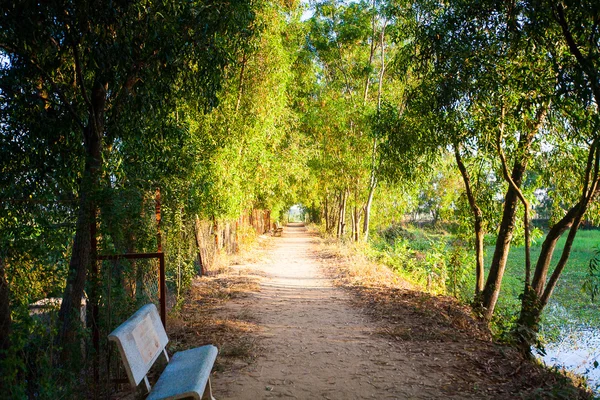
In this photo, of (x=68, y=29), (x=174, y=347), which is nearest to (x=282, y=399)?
(x=174, y=347)

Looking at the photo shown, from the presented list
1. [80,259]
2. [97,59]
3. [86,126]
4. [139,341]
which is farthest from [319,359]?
[97,59]

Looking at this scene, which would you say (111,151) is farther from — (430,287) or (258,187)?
(258,187)

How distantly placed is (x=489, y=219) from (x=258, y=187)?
9562 mm

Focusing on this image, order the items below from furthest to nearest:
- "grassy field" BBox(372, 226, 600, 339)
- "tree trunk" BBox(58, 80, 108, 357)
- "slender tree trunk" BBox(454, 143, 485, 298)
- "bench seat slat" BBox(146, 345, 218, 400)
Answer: "grassy field" BBox(372, 226, 600, 339) → "slender tree trunk" BBox(454, 143, 485, 298) → "tree trunk" BBox(58, 80, 108, 357) → "bench seat slat" BBox(146, 345, 218, 400)

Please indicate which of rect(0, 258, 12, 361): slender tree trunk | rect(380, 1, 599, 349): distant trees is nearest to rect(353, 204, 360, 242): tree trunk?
rect(380, 1, 599, 349): distant trees

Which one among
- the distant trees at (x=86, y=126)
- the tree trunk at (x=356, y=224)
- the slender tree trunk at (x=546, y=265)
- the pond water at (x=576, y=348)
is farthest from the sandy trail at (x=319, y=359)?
the tree trunk at (x=356, y=224)

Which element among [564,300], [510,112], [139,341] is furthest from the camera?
[564,300]

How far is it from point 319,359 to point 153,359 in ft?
9.31

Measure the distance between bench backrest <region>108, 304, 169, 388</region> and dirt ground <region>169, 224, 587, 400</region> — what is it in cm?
111

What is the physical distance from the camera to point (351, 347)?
7.07 meters

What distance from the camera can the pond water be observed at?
10.3m

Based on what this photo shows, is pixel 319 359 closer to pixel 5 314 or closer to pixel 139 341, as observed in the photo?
pixel 139 341

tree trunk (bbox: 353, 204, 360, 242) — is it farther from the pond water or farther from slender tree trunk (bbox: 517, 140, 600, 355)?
slender tree trunk (bbox: 517, 140, 600, 355)

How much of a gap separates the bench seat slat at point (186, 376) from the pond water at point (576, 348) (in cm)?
836
